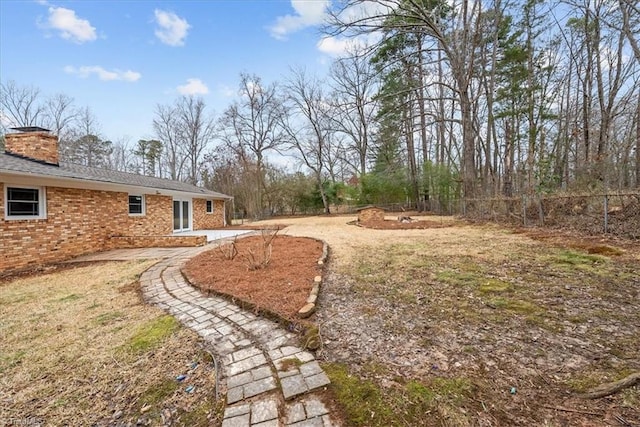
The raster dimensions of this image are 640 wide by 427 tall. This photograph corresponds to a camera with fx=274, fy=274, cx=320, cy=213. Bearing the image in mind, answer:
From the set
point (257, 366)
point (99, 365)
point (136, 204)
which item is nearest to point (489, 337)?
point (257, 366)

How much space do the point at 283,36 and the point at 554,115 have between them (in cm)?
1316

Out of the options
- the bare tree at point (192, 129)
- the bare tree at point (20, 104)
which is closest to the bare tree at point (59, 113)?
the bare tree at point (20, 104)

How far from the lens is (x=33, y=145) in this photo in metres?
7.98

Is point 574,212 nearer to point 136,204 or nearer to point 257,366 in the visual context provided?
point 257,366

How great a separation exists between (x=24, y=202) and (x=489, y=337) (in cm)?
946

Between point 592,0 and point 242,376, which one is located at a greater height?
point 592,0

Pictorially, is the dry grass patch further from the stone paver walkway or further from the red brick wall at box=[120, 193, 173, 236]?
the red brick wall at box=[120, 193, 173, 236]

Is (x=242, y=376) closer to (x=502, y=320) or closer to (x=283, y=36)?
(x=502, y=320)

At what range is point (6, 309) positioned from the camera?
377 centimetres

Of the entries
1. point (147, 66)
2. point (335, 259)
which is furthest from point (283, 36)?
point (335, 259)

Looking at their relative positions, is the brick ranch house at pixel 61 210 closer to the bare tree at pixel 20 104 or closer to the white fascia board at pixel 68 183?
the white fascia board at pixel 68 183

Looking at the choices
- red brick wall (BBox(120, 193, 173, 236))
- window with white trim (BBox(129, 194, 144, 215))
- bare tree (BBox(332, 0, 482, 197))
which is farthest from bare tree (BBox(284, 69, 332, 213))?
window with white trim (BBox(129, 194, 144, 215))

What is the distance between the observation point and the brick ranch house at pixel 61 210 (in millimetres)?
6160

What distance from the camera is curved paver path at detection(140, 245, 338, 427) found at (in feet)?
5.15
